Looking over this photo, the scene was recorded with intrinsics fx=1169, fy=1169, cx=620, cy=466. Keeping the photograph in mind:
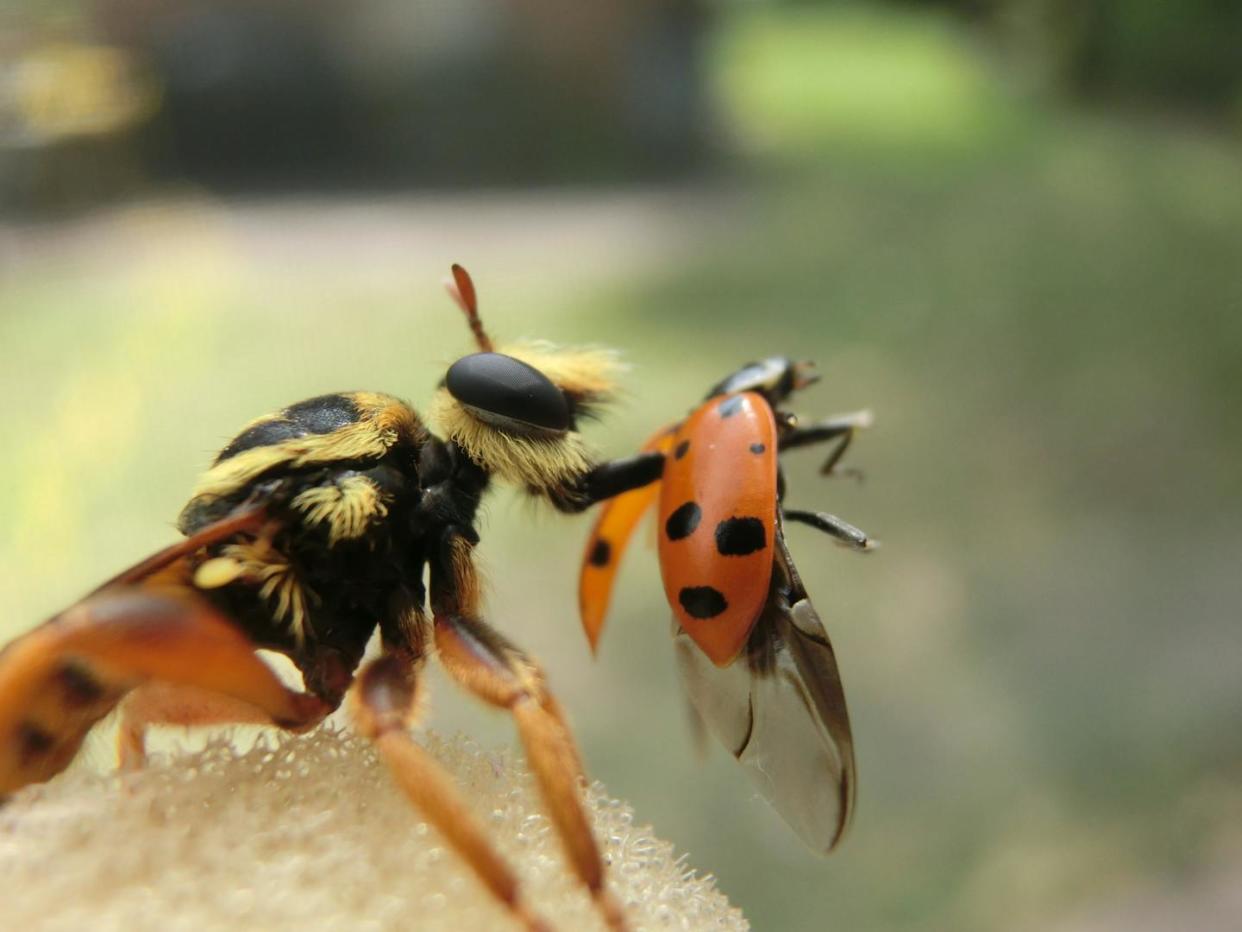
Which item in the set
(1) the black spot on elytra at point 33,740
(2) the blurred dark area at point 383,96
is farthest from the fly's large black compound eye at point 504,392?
(2) the blurred dark area at point 383,96

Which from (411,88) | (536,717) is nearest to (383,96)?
(411,88)

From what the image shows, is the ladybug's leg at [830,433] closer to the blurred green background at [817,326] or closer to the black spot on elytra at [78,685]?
the blurred green background at [817,326]

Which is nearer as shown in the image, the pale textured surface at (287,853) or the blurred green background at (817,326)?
the pale textured surface at (287,853)

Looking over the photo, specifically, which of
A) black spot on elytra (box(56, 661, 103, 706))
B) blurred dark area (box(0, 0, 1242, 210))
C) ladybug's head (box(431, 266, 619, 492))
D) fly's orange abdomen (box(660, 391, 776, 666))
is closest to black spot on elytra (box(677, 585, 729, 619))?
fly's orange abdomen (box(660, 391, 776, 666))

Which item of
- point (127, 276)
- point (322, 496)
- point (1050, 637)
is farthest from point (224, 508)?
point (127, 276)

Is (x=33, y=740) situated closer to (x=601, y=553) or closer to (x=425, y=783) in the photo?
(x=425, y=783)

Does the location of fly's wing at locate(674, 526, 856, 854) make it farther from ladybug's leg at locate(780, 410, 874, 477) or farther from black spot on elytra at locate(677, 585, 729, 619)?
ladybug's leg at locate(780, 410, 874, 477)
